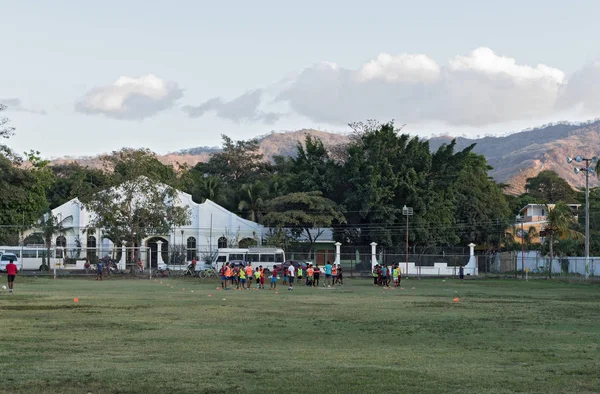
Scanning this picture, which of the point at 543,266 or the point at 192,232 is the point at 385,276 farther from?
the point at 192,232

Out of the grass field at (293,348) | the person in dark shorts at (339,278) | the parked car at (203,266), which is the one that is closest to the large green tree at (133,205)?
the parked car at (203,266)

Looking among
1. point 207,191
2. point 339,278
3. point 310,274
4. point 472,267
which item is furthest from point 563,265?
point 207,191

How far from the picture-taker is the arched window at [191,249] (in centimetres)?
8261

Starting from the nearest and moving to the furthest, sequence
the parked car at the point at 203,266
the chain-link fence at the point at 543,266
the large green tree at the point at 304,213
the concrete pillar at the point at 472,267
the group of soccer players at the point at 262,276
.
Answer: the group of soccer players at the point at 262,276 < the chain-link fence at the point at 543,266 < the parked car at the point at 203,266 < the concrete pillar at the point at 472,267 < the large green tree at the point at 304,213

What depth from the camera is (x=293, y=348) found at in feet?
58.5

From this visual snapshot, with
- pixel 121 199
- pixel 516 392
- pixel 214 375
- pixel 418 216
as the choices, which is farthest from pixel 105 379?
pixel 418 216

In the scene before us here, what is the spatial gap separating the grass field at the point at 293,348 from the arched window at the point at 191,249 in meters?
50.7

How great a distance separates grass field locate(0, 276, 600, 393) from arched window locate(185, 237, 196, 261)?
166 feet

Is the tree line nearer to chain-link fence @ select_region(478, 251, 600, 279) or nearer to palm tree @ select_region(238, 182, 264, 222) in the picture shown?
palm tree @ select_region(238, 182, 264, 222)

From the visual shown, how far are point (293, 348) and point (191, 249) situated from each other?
201ft

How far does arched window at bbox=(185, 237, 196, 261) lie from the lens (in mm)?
82613

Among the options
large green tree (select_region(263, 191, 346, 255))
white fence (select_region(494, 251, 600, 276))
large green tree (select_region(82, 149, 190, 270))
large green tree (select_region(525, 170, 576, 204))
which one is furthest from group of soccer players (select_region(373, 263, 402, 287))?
large green tree (select_region(525, 170, 576, 204))

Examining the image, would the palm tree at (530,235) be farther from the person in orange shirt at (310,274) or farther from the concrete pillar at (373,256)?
the person in orange shirt at (310,274)

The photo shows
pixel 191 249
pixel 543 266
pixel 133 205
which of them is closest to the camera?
pixel 133 205
